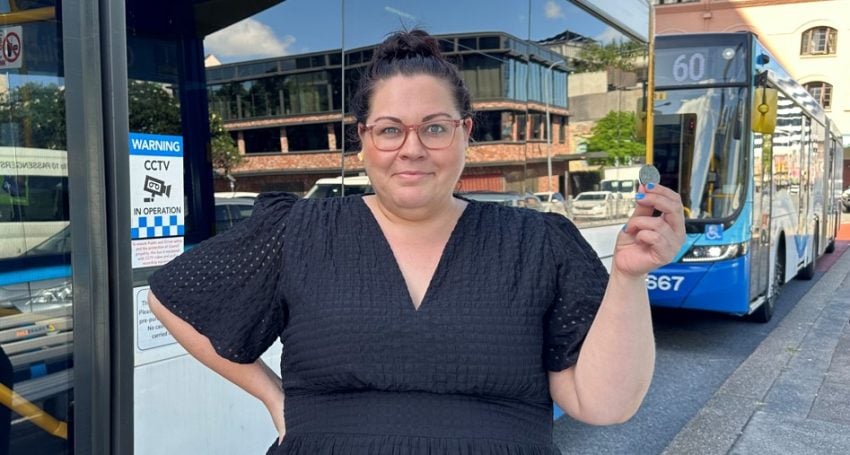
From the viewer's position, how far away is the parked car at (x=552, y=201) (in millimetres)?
3659

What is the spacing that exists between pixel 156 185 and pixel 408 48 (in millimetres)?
832

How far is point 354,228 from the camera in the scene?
4.82 ft

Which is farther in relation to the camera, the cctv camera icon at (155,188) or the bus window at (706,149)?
the bus window at (706,149)

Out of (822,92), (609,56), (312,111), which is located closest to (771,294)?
(609,56)

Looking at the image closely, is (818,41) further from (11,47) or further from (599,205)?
(11,47)

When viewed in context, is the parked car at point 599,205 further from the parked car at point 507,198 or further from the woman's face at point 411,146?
the woman's face at point 411,146

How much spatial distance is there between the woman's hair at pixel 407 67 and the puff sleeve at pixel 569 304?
1.27 feet

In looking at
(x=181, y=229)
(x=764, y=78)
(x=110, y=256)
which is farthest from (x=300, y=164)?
(x=764, y=78)

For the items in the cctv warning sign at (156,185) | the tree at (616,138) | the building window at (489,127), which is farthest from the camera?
the tree at (616,138)

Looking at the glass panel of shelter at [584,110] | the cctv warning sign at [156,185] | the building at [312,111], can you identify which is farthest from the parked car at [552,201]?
the cctv warning sign at [156,185]

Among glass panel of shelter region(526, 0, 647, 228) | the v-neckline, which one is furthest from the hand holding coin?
glass panel of shelter region(526, 0, 647, 228)

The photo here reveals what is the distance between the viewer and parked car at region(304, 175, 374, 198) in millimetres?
2273

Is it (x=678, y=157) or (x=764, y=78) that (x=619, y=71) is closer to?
(x=678, y=157)

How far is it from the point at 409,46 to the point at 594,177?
10.2 ft
